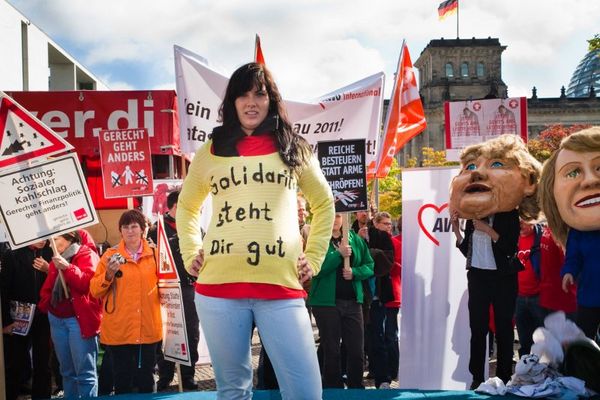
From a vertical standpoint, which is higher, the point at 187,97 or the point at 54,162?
the point at 187,97

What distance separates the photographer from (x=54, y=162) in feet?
16.6

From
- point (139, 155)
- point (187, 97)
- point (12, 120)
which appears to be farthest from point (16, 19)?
point (12, 120)

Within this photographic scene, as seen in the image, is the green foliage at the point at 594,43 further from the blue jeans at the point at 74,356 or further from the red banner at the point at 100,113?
the blue jeans at the point at 74,356

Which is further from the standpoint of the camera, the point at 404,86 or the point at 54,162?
the point at 404,86

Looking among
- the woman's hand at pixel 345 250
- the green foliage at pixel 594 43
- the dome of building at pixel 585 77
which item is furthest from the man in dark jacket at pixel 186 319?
the dome of building at pixel 585 77

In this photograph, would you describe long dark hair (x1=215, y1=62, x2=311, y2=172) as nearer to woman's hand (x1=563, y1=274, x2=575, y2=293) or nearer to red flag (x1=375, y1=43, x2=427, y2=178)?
woman's hand (x1=563, y1=274, x2=575, y2=293)

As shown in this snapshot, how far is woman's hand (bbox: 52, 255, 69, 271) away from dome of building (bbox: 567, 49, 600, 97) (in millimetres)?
90693

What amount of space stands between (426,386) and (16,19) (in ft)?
68.7

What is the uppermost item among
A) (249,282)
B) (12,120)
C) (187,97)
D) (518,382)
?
(187,97)

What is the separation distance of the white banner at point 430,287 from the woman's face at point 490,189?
63 cm

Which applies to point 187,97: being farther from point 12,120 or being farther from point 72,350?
point 72,350

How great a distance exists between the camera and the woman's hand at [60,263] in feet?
16.8

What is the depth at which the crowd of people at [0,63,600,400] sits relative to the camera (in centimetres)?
287

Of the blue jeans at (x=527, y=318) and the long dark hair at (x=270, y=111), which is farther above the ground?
the long dark hair at (x=270, y=111)
